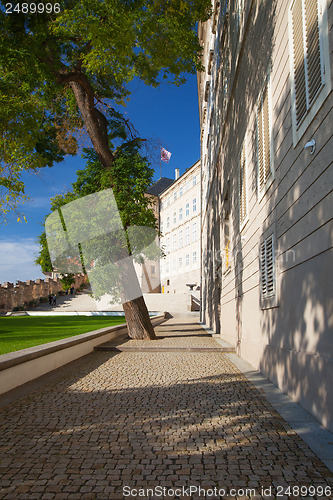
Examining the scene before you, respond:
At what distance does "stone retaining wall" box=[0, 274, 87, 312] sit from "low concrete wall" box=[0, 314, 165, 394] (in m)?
27.9

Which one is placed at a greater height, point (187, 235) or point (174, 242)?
point (187, 235)

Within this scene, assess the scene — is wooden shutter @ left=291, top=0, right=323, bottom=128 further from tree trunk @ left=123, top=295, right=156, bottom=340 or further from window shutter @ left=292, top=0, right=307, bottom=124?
tree trunk @ left=123, top=295, right=156, bottom=340

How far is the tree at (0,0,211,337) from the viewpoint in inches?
325

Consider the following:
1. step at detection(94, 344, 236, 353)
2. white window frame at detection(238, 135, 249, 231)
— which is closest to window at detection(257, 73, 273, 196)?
white window frame at detection(238, 135, 249, 231)

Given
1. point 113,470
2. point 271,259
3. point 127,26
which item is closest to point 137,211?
point 127,26

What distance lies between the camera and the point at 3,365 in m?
5.31

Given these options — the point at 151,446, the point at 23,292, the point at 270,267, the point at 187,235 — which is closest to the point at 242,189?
the point at 270,267

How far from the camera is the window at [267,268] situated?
647cm

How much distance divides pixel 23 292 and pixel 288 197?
39.8 metres

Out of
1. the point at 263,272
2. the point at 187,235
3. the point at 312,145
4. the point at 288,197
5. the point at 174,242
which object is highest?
the point at 187,235

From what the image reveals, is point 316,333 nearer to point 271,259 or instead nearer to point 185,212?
point 271,259

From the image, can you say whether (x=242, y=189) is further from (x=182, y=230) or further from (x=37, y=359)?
(x=182, y=230)

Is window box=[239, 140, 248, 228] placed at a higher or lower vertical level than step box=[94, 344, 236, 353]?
higher

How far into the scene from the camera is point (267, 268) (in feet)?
22.4
